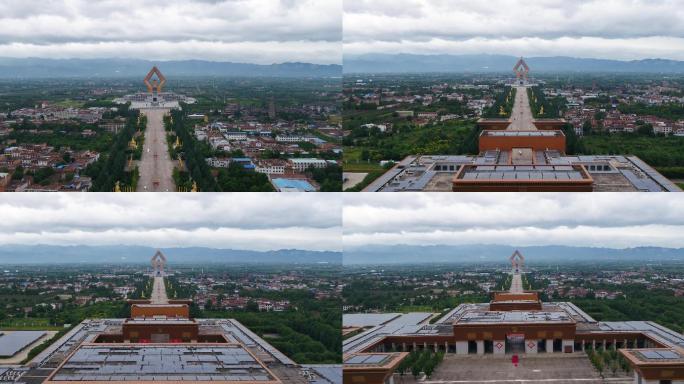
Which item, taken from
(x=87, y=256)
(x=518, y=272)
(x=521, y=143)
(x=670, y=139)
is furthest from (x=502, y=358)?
(x=518, y=272)

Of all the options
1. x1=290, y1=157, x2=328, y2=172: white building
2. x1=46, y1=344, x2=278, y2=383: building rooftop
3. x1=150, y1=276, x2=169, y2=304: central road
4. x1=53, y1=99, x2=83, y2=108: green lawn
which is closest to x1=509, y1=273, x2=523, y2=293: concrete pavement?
x1=150, y1=276, x2=169, y2=304: central road

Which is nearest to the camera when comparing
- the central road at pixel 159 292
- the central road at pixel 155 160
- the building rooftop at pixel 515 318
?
the central road at pixel 155 160

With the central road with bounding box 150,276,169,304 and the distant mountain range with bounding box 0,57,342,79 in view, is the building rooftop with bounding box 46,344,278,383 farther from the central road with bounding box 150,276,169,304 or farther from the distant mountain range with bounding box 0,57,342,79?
the central road with bounding box 150,276,169,304

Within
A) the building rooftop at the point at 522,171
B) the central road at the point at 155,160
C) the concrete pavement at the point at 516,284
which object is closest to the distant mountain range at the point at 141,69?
the central road at the point at 155,160

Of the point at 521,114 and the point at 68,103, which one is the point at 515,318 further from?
the point at 68,103

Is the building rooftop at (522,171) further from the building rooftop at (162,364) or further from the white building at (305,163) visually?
the building rooftop at (162,364)

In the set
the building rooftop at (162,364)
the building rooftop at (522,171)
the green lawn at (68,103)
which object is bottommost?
the building rooftop at (162,364)

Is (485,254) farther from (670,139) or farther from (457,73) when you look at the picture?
(670,139)

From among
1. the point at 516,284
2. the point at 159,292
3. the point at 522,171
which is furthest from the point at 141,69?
the point at 516,284
